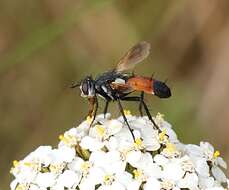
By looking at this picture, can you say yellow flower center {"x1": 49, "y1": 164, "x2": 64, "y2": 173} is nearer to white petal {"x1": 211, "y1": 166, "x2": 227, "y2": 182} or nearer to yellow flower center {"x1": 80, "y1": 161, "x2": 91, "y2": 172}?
yellow flower center {"x1": 80, "y1": 161, "x2": 91, "y2": 172}

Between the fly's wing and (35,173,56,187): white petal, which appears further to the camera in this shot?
the fly's wing

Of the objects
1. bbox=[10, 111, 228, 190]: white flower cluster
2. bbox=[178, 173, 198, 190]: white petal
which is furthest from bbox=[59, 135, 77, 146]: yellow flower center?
bbox=[178, 173, 198, 190]: white petal

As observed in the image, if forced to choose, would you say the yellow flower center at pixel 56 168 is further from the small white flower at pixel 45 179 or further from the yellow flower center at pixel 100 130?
the yellow flower center at pixel 100 130

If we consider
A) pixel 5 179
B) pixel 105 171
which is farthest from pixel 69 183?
pixel 5 179

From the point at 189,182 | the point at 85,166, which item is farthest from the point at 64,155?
the point at 189,182

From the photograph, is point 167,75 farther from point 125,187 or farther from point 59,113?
point 125,187

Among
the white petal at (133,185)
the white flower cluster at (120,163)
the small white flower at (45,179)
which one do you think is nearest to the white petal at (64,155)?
the white flower cluster at (120,163)
